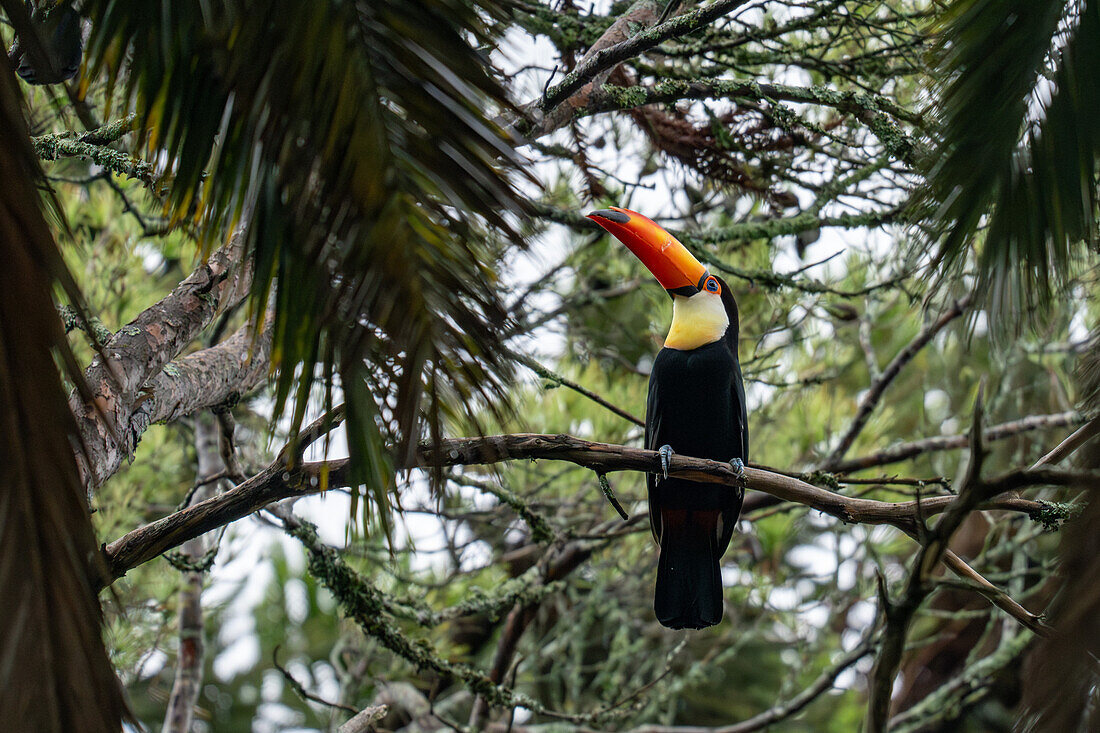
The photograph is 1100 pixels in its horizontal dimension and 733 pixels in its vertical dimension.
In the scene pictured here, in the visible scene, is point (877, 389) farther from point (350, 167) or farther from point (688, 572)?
point (350, 167)

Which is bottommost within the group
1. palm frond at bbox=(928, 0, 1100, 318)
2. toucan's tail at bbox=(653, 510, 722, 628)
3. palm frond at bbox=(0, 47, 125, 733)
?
palm frond at bbox=(0, 47, 125, 733)

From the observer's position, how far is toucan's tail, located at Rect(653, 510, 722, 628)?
9.43ft

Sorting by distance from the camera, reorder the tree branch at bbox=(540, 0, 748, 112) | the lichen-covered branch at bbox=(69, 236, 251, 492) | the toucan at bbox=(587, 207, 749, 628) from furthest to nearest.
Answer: the toucan at bbox=(587, 207, 749, 628), the tree branch at bbox=(540, 0, 748, 112), the lichen-covered branch at bbox=(69, 236, 251, 492)

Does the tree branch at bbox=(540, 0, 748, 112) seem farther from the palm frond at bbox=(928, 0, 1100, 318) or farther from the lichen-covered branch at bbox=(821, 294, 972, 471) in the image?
the lichen-covered branch at bbox=(821, 294, 972, 471)

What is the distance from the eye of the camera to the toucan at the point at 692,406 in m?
3.05

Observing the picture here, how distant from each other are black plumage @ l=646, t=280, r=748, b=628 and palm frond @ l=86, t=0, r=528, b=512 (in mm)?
1809

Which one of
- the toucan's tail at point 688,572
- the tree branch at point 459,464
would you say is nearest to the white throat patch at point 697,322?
the toucan's tail at point 688,572

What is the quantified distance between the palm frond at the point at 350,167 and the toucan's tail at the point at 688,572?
5.86ft

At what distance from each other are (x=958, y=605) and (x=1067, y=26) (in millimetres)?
4891

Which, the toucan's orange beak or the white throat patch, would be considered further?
the white throat patch

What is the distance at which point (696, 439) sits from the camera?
10.5 feet

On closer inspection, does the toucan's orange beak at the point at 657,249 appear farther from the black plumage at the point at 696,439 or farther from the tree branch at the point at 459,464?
the tree branch at the point at 459,464

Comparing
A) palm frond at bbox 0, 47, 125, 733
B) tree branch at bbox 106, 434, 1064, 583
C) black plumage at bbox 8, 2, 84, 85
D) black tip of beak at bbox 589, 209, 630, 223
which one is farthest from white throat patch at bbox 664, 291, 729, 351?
palm frond at bbox 0, 47, 125, 733

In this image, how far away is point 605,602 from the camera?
484 cm
